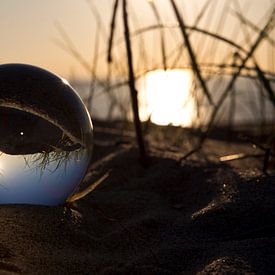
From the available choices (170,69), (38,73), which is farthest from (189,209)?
(170,69)

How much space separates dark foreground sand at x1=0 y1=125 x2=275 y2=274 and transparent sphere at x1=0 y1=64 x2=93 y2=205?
76mm

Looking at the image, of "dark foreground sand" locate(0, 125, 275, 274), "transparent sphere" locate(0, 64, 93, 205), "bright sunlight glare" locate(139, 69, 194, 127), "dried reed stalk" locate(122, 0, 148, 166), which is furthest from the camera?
"bright sunlight glare" locate(139, 69, 194, 127)

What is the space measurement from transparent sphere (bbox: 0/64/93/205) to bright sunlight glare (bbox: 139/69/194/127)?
1295 millimetres

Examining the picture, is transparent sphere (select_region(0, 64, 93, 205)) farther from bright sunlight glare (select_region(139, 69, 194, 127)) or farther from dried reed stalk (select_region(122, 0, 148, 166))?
A: bright sunlight glare (select_region(139, 69, 194, 127))

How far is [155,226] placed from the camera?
1.89m

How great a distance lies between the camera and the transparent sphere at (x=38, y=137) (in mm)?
1781

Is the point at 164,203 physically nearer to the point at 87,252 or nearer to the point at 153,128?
the point at 87,252

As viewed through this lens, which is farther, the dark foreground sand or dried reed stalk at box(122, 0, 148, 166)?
dried reed stalk at box(122, 0, 148, 166)

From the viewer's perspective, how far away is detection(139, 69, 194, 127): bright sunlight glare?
328cm

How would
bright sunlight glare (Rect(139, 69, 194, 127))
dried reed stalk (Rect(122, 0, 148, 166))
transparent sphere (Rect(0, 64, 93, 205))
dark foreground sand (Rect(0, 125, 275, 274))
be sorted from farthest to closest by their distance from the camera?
bright sunlight glare (Rect(139, 69, 194, 127)) → dried reed stalk (Rect(122, 0, 148, 166)) → transparent sphere (Rect(0, 64, 93, 205)) → dark foreground sand (Rect(0, 125, 275, 274))

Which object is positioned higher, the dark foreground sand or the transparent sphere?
the transparent sphere

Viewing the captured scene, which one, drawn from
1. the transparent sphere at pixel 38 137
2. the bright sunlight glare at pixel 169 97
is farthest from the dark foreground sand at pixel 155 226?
the bright sunlight glare at pixel 169 97

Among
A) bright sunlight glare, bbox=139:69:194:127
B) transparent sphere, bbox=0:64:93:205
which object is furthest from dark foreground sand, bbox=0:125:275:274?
bright sunlight glare, bbox=139:69:194:127

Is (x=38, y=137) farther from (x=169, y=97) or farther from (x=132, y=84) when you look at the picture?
(x=169, y=97)
